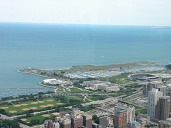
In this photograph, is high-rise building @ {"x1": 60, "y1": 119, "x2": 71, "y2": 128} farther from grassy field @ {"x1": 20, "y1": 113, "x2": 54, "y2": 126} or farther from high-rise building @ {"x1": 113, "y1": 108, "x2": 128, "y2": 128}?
grassy field @ {"x1": 20, "y1": 113, "x2": 54, "y2": 126}

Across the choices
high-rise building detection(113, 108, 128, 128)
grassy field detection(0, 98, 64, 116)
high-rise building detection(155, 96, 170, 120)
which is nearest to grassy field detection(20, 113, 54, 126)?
grassy field detection(0, 98, 64, 116)

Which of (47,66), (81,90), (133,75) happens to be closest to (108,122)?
(81,90)

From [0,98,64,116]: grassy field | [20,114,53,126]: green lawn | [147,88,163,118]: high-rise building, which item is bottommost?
[20,114,53,126]: green lawn

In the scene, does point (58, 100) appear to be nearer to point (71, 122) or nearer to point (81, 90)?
point (81, 90)

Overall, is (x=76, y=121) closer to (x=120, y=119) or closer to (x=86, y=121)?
(x=86, y=121)

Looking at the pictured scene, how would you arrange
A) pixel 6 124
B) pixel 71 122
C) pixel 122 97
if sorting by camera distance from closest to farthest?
pixel 71 122 < pixel 6 124 < pixel 122 97

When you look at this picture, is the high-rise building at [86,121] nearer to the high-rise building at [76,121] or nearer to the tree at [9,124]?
the high-rise building at [76,121]
